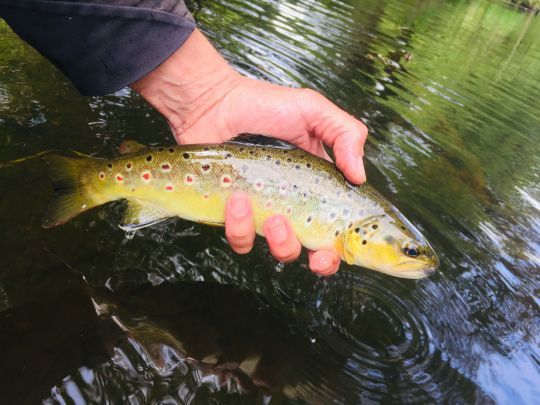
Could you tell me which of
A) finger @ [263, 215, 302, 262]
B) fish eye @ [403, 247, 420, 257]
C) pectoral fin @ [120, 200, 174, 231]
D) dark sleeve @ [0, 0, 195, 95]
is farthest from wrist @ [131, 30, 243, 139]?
fish eye @ [403, 247, 420, 257]

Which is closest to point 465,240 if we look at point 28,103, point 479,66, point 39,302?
point 39,302

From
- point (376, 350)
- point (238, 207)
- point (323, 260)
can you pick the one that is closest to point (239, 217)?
point (238, 207)

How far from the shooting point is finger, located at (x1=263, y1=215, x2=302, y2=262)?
264cm

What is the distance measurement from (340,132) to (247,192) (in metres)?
0.72

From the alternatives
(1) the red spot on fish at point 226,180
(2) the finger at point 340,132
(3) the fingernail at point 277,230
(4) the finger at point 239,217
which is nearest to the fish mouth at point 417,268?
(2) the finger at point 340,132

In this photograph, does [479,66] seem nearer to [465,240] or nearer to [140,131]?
[465,240]

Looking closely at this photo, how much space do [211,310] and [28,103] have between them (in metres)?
3.11

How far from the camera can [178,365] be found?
2.80 meters

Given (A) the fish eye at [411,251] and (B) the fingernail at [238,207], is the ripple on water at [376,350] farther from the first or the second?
(B) the fingernail at [238,207]

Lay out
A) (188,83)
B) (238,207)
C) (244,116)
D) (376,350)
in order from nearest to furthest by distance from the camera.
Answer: (238,207), (188,83), (244,116), (376,350)

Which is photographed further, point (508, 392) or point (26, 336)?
point (508, 392)

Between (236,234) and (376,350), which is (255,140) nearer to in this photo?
(236,234)

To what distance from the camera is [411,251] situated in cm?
261

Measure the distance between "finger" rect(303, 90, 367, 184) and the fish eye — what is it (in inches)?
18.7
